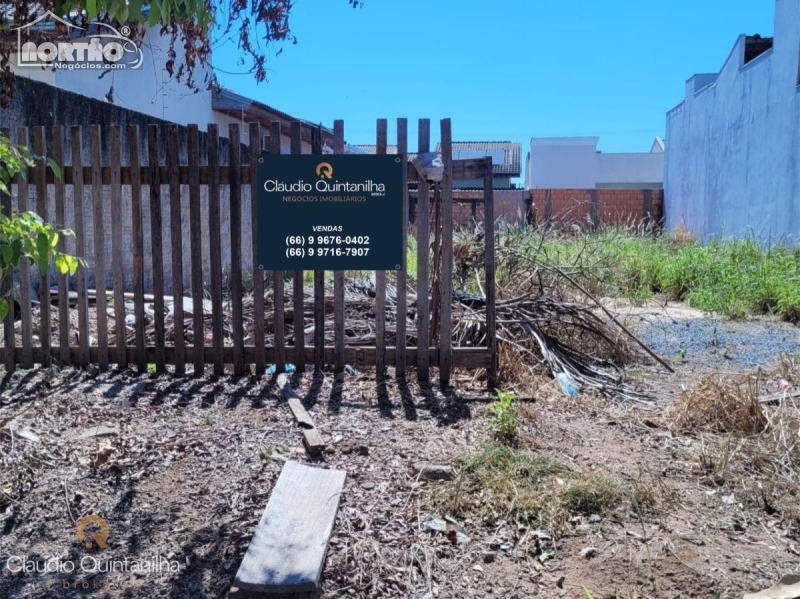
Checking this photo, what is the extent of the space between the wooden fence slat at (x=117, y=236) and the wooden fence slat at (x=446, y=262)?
243cm

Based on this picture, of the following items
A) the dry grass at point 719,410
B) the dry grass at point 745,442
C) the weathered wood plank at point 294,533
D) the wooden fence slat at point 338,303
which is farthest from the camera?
the wooden fence slat at point 338,303

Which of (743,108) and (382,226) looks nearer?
(382,226)

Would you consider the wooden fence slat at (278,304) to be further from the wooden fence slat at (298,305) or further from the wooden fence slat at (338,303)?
the wooden fence slat at (338,303)

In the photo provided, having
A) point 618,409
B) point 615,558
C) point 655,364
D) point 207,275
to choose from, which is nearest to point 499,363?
point 618,409

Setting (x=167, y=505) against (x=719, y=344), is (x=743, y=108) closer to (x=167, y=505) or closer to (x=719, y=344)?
(x=719, y=344)

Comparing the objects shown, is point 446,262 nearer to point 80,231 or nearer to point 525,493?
point 525,493

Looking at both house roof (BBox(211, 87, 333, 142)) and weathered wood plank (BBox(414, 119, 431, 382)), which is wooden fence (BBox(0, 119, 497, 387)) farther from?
house roof (BBox(211, 87, 333, 142))

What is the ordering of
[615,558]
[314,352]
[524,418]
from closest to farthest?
[615,558]
[524,418]
[314,352]

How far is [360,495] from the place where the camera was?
3406 mm

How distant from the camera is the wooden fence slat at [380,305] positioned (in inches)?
207

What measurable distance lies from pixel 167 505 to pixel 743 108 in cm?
1967

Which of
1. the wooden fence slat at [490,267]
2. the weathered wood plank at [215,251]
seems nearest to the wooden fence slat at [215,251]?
the weathered wood plank at [215,251]

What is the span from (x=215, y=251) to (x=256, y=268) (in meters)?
0.36

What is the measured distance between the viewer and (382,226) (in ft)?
17.7
